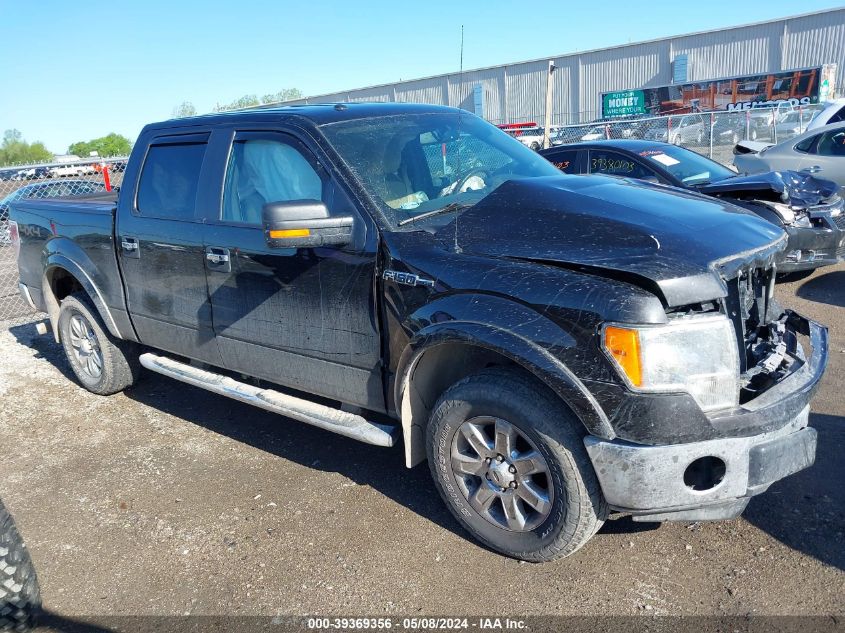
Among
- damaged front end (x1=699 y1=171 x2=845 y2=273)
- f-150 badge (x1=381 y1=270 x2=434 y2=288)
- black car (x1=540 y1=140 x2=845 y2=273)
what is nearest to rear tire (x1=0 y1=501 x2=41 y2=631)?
f-150 badge (x1=381 y1=270 x2=434 y2=288)

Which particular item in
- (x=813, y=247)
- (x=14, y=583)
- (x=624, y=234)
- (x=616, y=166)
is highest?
(x=624, y=234)

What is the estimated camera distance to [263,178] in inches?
154

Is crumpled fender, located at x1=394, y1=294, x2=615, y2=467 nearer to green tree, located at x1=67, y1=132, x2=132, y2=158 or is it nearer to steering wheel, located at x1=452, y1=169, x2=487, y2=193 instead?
steering wheel, located at x1=452, y1=169, x2=487, y2=193

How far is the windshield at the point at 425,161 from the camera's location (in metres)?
3.51

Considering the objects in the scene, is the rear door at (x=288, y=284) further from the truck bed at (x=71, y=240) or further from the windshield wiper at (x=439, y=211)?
the truck bed at (x=71, y=240)

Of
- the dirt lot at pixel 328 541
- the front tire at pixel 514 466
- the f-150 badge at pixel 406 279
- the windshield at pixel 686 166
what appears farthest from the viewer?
the windshield at pixel 686 166

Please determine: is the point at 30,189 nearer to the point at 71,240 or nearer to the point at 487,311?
the point at 71,240

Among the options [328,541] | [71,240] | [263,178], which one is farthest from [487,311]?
[71,240]

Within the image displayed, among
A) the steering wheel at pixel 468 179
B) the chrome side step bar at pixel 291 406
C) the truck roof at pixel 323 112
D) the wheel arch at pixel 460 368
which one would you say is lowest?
the chrome side step bar at pixel 291 406

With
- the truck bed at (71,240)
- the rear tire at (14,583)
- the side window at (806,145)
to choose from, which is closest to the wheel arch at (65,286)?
the truck bed at (71,240)

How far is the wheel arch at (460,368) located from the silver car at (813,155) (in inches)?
324

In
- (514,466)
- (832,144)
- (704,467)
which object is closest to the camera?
(704,467)

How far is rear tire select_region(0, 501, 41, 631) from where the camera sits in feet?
9.36

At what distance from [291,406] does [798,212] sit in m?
5.27
